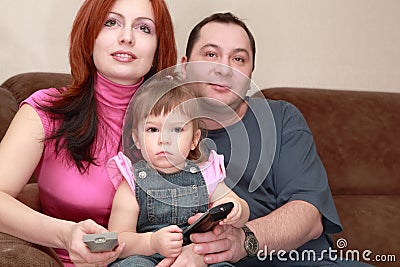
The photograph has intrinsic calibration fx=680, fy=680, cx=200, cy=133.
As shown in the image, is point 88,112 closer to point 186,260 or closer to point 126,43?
point 126,43

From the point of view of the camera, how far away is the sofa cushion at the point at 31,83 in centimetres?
209

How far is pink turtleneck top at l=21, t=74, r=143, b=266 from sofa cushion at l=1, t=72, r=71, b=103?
1.67 feet

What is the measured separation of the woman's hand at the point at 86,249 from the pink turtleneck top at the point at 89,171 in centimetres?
25

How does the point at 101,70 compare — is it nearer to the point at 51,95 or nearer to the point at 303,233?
the point at 51,95

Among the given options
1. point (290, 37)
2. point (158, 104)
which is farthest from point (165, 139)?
point (290, 37)

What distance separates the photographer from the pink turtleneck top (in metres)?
1.55

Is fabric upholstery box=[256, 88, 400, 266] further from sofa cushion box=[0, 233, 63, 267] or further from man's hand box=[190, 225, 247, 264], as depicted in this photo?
sofa cushion box=[0, 233, 63, 267]

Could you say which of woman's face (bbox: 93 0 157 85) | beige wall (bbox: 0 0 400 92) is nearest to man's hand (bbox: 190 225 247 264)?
woman's face (bbox: 93 0 157 85)

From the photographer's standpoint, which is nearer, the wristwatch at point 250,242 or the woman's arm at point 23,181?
the woman's arm at point 23,181

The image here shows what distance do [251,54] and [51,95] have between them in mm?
A: 582

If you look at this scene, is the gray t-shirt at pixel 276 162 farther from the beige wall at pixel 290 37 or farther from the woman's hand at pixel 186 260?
the beige wall at pixel 290 37

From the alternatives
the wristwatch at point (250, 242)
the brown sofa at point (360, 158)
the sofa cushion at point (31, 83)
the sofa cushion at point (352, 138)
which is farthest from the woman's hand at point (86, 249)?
the sofa cushion at point (352, 138)

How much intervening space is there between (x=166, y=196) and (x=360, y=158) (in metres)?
1.17

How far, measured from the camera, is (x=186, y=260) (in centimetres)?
139
